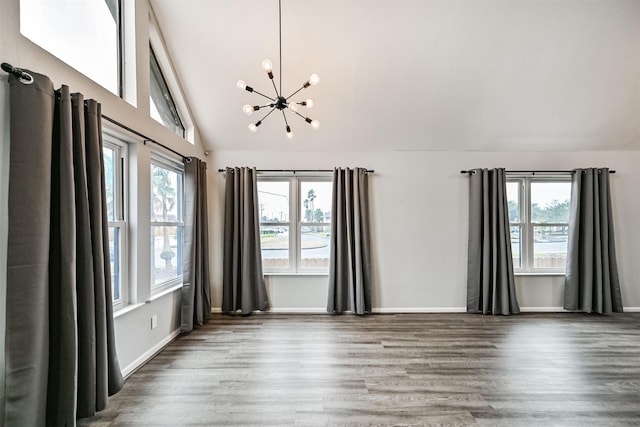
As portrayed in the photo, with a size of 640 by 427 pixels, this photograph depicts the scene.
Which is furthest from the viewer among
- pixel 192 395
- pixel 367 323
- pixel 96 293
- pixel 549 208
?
pixel 549 208

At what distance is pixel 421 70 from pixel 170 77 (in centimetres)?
297

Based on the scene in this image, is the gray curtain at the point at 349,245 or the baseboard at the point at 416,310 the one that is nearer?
the gray curtain at the point at 349,245

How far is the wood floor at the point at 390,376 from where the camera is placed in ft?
6.89

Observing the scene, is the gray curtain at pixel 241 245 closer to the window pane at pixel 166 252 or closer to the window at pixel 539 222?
the window pane at pixel 166 252

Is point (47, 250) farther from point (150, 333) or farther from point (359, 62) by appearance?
point (359, 62)

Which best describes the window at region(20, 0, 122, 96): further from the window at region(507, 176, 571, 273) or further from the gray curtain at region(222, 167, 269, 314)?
the window at region(507, 176, 571, 273)

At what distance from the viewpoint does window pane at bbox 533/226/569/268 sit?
4574 mm

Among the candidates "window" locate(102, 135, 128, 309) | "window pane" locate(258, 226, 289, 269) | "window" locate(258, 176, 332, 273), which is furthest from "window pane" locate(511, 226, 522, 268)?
"window" locate(102, 135, 128, 309)

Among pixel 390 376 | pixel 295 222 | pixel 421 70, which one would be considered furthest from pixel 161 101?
pixel 390 376

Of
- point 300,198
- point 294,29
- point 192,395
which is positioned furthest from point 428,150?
point 192,395

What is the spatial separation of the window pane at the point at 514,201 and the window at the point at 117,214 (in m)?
4.99

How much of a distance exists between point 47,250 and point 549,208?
5.79 m

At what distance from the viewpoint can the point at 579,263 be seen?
4.31m

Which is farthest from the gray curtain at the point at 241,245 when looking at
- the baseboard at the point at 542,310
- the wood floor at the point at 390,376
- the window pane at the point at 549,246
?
the window pane at the point at 549,246
